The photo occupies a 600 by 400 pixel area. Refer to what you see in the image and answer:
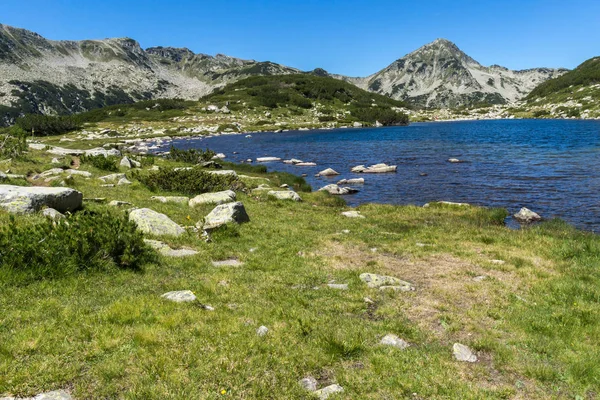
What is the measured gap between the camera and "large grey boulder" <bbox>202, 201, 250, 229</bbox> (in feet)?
62.4

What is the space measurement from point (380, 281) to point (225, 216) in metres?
9.83

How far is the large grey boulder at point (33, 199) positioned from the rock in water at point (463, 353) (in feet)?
56.8

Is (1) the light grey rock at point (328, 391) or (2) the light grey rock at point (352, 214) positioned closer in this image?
(1) the light grey rock at point (328, 391)

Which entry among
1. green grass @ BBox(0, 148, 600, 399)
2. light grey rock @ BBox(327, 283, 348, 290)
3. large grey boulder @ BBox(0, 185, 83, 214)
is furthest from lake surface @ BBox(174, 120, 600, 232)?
large grey boulder @ BBox(0, 185, 83, 214)

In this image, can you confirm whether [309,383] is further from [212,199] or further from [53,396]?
[212,199]

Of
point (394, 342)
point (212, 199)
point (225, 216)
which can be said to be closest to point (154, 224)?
point (225, 216)

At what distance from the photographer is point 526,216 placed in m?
26.6

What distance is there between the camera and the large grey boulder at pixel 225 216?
1902 cm

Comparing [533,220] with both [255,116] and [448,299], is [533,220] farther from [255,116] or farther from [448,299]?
[255,116]

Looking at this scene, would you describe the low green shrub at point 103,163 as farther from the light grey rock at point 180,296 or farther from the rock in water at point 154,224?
the light grey rock at point 180,296

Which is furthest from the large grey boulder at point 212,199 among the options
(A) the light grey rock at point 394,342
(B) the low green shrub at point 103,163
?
(B) the low green shrub at point 103,163

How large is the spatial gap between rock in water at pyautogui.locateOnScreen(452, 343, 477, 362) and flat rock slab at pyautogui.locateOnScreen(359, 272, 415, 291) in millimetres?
3925

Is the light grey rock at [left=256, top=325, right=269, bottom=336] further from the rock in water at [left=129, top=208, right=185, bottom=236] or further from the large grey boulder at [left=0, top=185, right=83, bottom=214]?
the large grey boulder at [left=0, top=185, right=83, bottom=214]

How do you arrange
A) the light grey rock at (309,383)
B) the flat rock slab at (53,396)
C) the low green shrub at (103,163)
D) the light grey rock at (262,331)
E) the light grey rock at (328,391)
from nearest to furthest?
the flat rock slab at (53,396) → the light grey rock at (328,391) → the light grey rock at (309,383) → the light grey rock at (262,331) → the low green shrub at (103,163)
